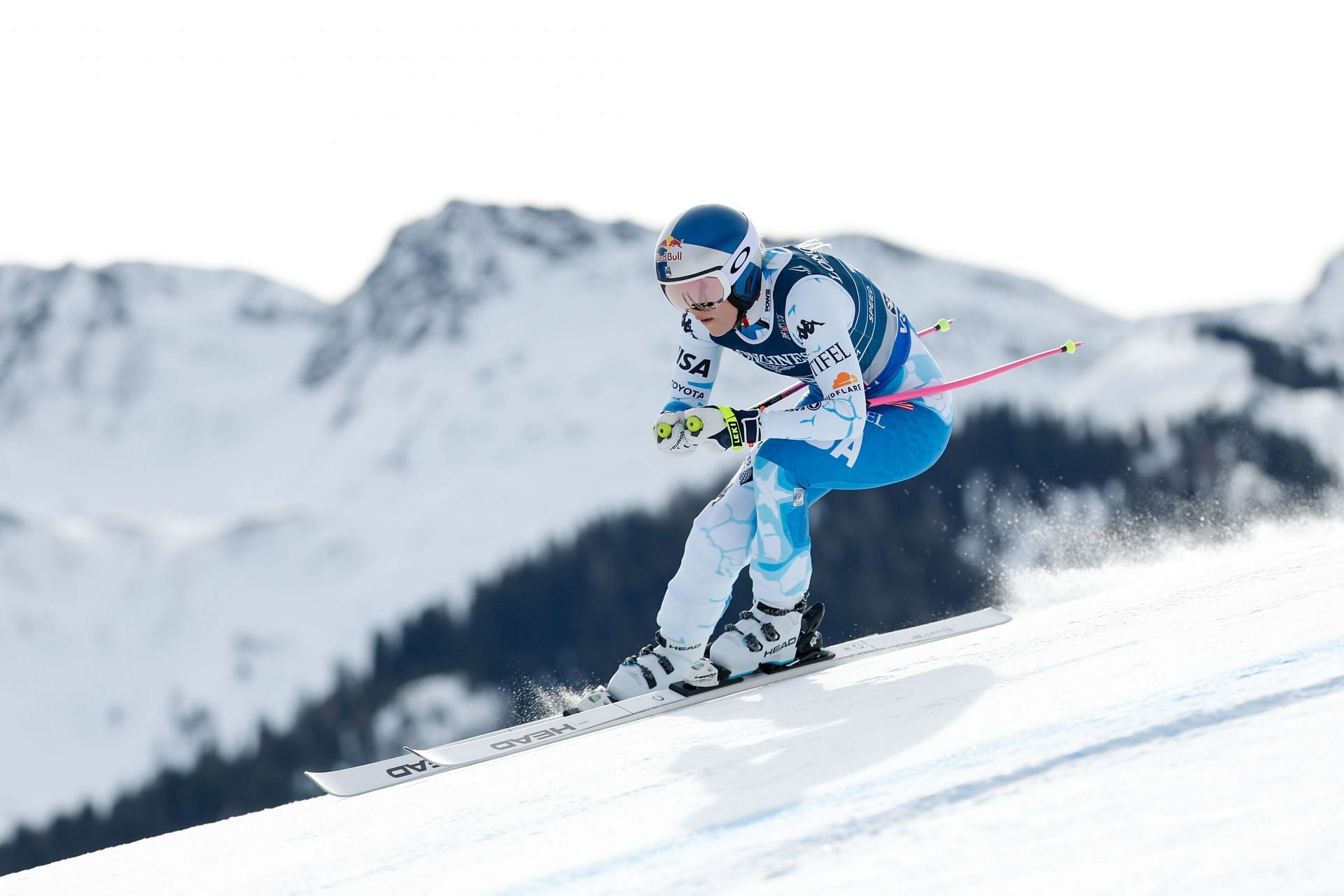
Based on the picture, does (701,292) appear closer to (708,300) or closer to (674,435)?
(708,300)

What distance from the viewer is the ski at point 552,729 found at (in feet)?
13.3

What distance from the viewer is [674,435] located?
4594mm

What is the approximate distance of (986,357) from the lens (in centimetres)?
13125

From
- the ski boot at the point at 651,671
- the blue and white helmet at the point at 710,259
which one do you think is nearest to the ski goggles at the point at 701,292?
the blue and white helmet at the point at 710,259

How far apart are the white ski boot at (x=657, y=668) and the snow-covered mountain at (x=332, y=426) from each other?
6109cm

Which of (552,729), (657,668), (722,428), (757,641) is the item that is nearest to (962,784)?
(722,428)

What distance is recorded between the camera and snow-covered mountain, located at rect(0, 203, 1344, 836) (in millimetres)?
100688

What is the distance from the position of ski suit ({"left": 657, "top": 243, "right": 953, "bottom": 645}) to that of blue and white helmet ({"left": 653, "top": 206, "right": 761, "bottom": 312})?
11 cm

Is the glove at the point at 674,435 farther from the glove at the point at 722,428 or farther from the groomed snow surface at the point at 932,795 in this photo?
the groomed snow surface at the point at 932,795

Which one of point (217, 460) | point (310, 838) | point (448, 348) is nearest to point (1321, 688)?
point (310, 838)

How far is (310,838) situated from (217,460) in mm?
164057

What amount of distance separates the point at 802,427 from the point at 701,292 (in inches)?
27.7

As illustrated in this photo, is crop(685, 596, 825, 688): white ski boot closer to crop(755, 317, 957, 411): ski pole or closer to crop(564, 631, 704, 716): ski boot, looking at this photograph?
crop(564, 631, 704, 716): ski boot

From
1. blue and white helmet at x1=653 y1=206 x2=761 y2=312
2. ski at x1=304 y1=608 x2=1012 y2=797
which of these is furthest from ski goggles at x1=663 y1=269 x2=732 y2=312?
ski at x1=304 y1=608 x2=1012 y2=797
